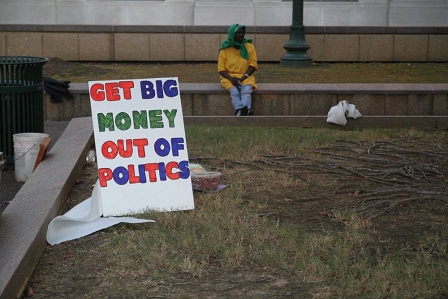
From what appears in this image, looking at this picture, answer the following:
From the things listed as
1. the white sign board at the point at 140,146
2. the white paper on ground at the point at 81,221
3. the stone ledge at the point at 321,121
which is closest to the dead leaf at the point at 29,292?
the white paper on ground at the point at 81,221

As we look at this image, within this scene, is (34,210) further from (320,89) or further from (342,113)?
(320,89)

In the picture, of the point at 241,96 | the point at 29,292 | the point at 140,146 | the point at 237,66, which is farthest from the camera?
the point at 237,66

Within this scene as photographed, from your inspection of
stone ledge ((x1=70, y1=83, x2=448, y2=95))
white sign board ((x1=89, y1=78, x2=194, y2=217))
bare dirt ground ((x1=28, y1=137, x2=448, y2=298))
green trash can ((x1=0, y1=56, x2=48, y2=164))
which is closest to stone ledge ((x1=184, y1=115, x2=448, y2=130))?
stone ledge ((x1=70, y1=83, x2=448, y2=95))

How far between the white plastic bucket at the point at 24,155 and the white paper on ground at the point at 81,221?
5.55 ft

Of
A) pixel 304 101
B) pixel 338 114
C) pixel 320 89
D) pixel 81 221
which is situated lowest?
pixel 81 221

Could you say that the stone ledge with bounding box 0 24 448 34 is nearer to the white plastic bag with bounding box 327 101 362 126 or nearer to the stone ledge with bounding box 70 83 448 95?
the stone ledge with bounding box 70 83 448 95

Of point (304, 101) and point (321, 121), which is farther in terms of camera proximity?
point (304, 101)

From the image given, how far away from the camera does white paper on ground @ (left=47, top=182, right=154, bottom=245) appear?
594 cm

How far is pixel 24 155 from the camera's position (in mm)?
8203

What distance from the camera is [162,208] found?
663cm

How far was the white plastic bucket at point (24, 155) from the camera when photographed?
26.9 ft

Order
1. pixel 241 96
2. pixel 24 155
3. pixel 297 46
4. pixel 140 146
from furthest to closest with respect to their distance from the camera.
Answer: pixel 297 46
pixel 241 96
pixel 24 155
pixel 140 146

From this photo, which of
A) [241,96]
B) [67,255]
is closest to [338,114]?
[241,96]

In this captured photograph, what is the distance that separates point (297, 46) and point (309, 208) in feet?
29.9
